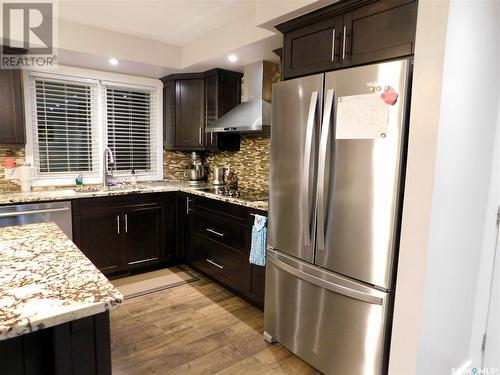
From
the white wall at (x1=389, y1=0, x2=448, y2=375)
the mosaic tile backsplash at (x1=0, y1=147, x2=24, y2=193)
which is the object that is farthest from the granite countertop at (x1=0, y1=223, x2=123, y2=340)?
the mosaic tile backsplash at (x1=0, y1=147, x2=24, y2=193)

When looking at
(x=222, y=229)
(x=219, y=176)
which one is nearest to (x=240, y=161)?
(x=219, y=176)

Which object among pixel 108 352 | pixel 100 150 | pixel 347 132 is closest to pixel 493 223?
pixel 347 132

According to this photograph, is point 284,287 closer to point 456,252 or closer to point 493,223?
point 456,252

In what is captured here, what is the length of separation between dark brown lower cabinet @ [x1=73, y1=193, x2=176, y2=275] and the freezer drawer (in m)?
1.78

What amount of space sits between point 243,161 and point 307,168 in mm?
1919

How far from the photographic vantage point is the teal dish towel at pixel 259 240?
2.52 meters

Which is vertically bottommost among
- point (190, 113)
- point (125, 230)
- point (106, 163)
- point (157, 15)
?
point (125, 230)

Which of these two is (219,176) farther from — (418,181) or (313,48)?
(418,181)

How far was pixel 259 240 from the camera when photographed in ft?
8.31

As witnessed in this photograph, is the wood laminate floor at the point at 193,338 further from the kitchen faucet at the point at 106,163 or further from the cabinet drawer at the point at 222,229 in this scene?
the kitchen faucet at the point at 106,163

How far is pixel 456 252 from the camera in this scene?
168 cm

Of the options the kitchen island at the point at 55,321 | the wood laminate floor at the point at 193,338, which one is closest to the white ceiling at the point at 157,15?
the kitchen island at the point at 55,321

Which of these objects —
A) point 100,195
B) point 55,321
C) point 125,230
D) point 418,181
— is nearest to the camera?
point 55,321

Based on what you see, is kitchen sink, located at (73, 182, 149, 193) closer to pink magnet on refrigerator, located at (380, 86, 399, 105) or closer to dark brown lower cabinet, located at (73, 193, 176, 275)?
dark brown lower cabinet, located at (73, 193, 176, 275)
